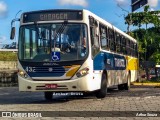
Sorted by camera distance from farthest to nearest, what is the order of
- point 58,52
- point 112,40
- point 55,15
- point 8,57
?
point 8,57, point 112,40, point 55,15, point 58,52

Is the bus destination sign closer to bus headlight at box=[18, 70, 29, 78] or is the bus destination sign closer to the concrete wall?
bus headlight at box=[18, 70, 29, 78]

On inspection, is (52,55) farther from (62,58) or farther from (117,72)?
(117,72)

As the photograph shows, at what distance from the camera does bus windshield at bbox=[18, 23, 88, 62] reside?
1443 cm

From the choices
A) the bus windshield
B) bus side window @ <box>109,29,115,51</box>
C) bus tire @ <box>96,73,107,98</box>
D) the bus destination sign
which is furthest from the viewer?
bus side window @ <box>109,29,115,51</box>

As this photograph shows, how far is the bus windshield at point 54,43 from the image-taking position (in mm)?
14430

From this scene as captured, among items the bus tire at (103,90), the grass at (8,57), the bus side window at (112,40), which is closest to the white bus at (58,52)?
the bus tire at (103,90)

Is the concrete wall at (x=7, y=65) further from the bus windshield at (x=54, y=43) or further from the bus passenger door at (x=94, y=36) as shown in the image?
Result: the bus windshield at (x=54, y=43)

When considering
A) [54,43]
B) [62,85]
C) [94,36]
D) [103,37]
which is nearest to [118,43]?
[103,37]

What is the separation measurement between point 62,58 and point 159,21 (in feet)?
131

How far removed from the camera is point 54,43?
575 inches

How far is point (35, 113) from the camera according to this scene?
37.7 feet

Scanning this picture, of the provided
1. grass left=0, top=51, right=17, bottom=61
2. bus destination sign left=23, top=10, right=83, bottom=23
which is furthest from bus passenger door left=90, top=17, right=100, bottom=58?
grass left=0, top=51, right=17, bottom=61

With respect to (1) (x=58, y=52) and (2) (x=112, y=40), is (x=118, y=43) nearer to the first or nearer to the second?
(2) (x=112, y=40)

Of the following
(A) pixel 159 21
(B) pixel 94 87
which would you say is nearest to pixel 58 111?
(B) pixel 94 87
